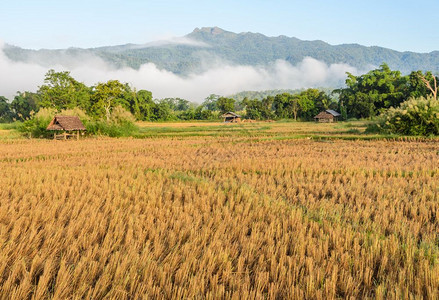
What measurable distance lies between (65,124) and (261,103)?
215ft

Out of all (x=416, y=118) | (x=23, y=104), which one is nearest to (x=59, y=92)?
(x=23, y=104)

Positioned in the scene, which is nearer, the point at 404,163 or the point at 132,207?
the point at 132,207

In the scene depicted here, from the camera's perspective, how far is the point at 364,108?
6406 cm

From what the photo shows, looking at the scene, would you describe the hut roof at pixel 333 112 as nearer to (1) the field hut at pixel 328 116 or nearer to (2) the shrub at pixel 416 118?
(1) the field hut at pixel 328 116

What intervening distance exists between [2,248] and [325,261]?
127 inches

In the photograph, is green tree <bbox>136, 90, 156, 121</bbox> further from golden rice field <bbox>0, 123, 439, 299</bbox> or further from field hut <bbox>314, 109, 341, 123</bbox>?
golden rice field <bbox>0, 123, 439, 299</bbox>

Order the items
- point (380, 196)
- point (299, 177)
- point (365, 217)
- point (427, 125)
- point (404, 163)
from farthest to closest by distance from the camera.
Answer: point (427, 125) < point (404, 163) < point (299, 177) < point (380, 196) < point (365, 217)

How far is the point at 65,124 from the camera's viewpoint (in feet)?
86.8

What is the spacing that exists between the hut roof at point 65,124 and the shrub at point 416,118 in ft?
83.1

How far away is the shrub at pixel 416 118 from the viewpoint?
2116 centimetres

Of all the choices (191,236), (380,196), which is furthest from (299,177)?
(191,236)

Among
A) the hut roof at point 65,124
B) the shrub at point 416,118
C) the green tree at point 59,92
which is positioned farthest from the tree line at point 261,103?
the shrub at point 416,118

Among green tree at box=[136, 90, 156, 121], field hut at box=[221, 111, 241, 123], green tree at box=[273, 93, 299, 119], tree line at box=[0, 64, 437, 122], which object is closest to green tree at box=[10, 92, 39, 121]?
tree line at box=[0, 64, 437, 122]

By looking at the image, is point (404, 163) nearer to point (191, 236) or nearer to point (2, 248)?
point (191, 236)
